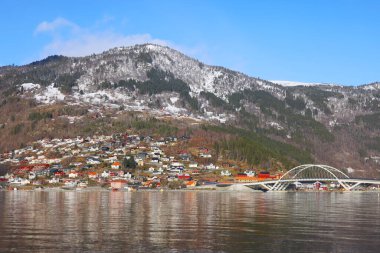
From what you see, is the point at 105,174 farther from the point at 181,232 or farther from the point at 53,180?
the point at 181,232

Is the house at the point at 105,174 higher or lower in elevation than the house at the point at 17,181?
higher

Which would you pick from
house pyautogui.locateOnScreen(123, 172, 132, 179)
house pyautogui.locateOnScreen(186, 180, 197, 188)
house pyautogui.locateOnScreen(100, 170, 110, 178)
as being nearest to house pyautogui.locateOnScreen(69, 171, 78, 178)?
house pyautogui.locateOnScreen(100, 170, 110, 178)

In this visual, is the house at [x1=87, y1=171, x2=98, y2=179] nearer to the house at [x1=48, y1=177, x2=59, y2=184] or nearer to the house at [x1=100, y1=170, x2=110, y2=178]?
the house at [x1=100, y1=170, x2=110, y2=178]

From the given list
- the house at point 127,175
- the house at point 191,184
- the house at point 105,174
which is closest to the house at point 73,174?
the house at point 105,174

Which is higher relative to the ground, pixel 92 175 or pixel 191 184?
pixel 92 175

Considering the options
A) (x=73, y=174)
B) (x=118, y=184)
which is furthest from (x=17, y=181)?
(x=118, y=184)

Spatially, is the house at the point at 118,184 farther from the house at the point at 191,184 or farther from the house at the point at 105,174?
the house at the point at 191,184

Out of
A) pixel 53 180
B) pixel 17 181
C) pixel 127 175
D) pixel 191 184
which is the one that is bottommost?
pixel 191 184

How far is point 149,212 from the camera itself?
7481 centimetres

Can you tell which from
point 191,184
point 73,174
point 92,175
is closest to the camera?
point 191,184

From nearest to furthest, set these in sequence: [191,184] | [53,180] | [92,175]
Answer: [191,184], [53,180], [92,175]

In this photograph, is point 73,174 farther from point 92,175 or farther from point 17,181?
point 17,181

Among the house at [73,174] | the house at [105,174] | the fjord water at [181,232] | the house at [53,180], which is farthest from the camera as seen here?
the house at [73,174]

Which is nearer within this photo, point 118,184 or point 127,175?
point 118,184
